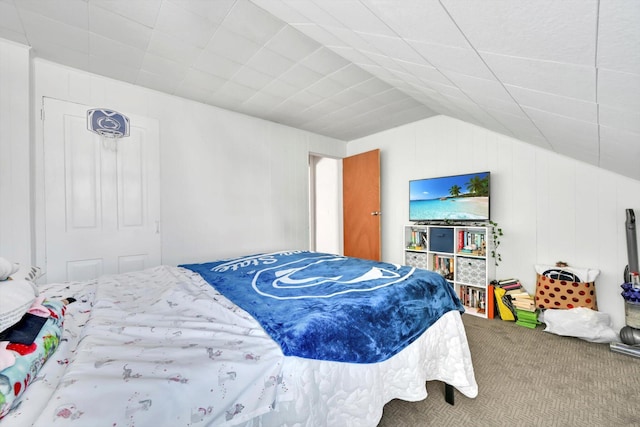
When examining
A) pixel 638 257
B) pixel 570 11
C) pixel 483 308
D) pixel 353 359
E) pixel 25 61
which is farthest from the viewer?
pixel 483 308

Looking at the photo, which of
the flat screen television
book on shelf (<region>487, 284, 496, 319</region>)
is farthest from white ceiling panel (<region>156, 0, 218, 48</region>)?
book on shelf (<region>487, 284, 496, 319</region>)

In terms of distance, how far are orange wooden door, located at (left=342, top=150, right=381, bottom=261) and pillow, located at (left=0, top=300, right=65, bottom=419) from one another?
3636 mm

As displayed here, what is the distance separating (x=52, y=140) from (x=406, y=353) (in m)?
3.25

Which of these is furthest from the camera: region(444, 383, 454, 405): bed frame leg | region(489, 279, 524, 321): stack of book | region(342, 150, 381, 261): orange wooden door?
region(342, 150, 381, 261): orange wooden door

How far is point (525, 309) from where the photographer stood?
8.54 feet

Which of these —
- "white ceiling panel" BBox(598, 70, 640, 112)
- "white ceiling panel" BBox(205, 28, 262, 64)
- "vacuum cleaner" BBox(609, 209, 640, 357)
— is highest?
"white ceiling panel" BBox(205, 28, 262, 64)

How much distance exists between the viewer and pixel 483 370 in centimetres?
187

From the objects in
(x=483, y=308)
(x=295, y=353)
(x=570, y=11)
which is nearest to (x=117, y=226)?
(x=295, y=353)

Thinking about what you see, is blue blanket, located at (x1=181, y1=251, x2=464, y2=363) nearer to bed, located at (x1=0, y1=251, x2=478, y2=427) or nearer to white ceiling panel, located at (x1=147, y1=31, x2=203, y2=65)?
bed, located at (x1=0, y1=251, x2=478, y2=427)

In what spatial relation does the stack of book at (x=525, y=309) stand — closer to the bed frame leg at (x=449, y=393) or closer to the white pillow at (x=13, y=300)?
the bed frame leg at (x=449, y=393)

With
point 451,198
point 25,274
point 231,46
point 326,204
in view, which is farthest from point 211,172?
point 451,198

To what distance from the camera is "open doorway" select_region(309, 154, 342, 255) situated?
15.5 feet

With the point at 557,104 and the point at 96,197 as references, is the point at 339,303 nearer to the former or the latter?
the point at 557,104

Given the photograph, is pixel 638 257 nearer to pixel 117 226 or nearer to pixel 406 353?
pixel 406 353
